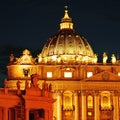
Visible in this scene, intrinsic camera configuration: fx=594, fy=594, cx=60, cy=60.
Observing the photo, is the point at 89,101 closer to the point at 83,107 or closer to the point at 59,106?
the point at 83,107

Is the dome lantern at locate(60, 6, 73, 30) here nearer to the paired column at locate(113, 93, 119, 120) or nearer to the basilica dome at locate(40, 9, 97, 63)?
the basilica dome at locate(40, 9, 97, 63)

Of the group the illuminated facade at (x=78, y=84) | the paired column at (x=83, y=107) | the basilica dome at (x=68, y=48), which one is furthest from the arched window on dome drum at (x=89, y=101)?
the basilica dome at (x=68, y=48)

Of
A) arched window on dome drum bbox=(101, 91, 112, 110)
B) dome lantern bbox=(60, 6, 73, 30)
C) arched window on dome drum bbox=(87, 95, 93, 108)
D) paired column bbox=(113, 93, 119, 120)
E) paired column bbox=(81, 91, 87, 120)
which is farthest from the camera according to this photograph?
dome lantern bbox=(60, 6, 73, 30)

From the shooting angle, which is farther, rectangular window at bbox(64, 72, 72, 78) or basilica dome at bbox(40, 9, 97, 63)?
basilica dome at bbox(40, 9, 97, 63)

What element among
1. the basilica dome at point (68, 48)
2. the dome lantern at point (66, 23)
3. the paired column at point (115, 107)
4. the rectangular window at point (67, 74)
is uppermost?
the dome lantern at point (66, 23)

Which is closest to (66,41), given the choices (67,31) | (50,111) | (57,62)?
(67,31)

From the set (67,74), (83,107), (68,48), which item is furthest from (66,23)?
(83,107)

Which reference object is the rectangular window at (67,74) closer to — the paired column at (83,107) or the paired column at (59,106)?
the paired column at (59,106)

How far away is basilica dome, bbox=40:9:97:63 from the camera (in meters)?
122

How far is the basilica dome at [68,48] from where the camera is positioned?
4818 inches

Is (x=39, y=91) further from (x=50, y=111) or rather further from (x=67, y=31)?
(x=67, y=31)

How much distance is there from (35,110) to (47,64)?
5648 cm

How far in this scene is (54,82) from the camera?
105m

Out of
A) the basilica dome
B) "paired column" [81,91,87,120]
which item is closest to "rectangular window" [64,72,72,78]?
"paired column" [81,91,87,120]
